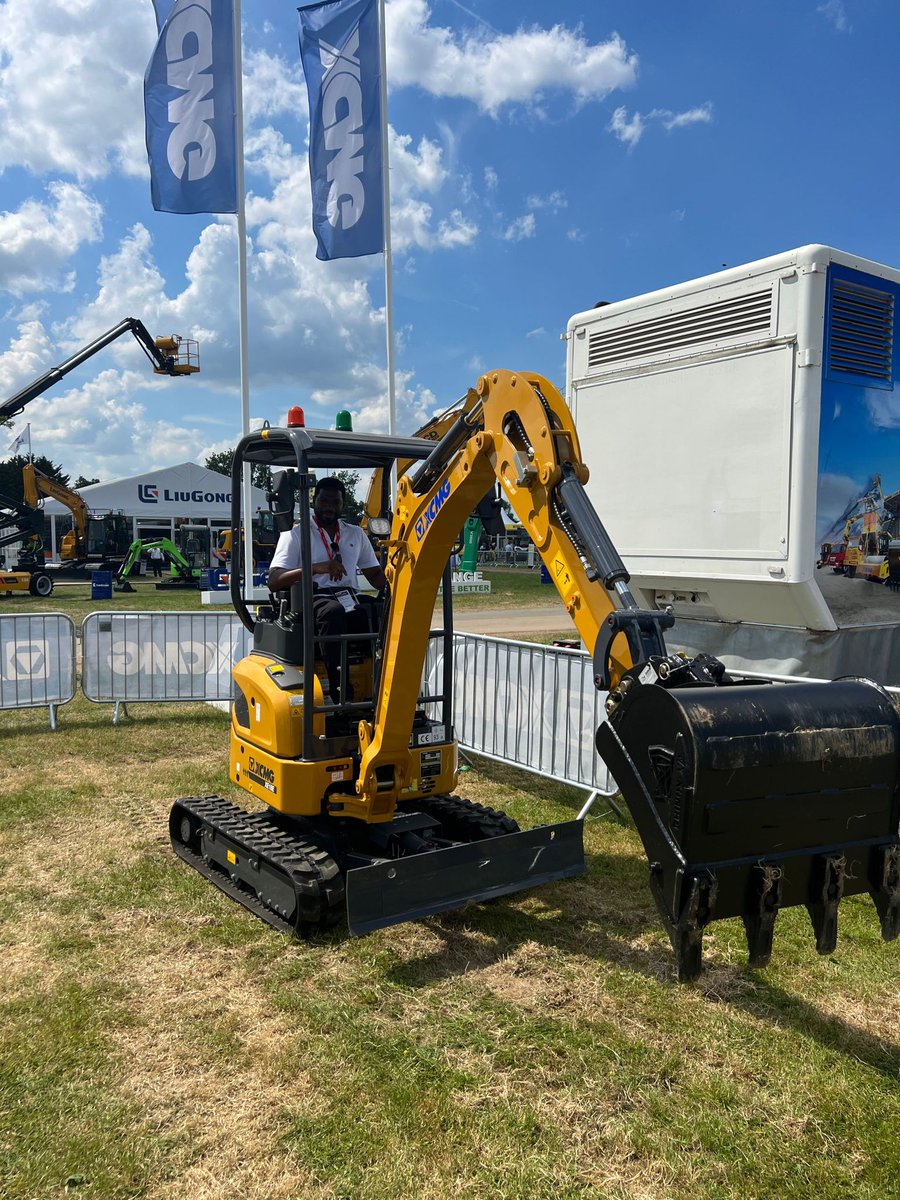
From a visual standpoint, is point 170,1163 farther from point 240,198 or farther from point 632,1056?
point 240,198

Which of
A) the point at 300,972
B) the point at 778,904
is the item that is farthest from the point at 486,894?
the point at 778,904

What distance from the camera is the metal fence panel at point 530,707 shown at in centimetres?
675

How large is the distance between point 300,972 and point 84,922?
1453mm

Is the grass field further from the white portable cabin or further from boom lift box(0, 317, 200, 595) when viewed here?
boom lift box(0, 317, 200, 595)

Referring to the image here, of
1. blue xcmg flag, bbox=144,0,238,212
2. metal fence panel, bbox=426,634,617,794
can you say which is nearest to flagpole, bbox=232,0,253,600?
blue xcmg flag, bbox=144,0,238,212

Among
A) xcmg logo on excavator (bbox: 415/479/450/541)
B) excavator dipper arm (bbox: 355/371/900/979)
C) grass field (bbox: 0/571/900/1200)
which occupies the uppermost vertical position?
xcmg logo on excavator (bbox: 415/479/450/541)

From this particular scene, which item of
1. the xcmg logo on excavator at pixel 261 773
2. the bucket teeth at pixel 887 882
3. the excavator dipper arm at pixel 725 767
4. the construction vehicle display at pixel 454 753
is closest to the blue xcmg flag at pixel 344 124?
the construction vehicle display at pixel 454 753

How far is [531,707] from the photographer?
7.33m

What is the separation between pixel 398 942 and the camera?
4730 mm

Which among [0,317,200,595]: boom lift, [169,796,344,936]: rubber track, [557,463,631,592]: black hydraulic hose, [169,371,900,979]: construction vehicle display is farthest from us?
[0,317,200,595]: boom lift

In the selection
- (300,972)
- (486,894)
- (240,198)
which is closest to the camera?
(300,972)

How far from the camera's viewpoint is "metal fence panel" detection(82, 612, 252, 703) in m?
10.1

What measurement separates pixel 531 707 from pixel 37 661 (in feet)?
19.4

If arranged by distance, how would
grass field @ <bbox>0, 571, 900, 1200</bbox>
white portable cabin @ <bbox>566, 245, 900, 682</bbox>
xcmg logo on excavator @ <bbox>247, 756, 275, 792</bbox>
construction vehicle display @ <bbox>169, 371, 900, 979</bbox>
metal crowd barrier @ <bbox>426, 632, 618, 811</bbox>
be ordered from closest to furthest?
construction vehicle display @ <bbox>169, 371, 900, 979</bbox>
grass field @ <bbox>0, 571, 900, 1200</bbox>
xcmg logo on excavator @ <bbox>247, 756, 275, 792</bbox>
white portable cabin @ <bbox>566, 245, 900, 682</bbox>
metal crowd barrier @ <bbox>426, 632, 618, 811</bbox>
